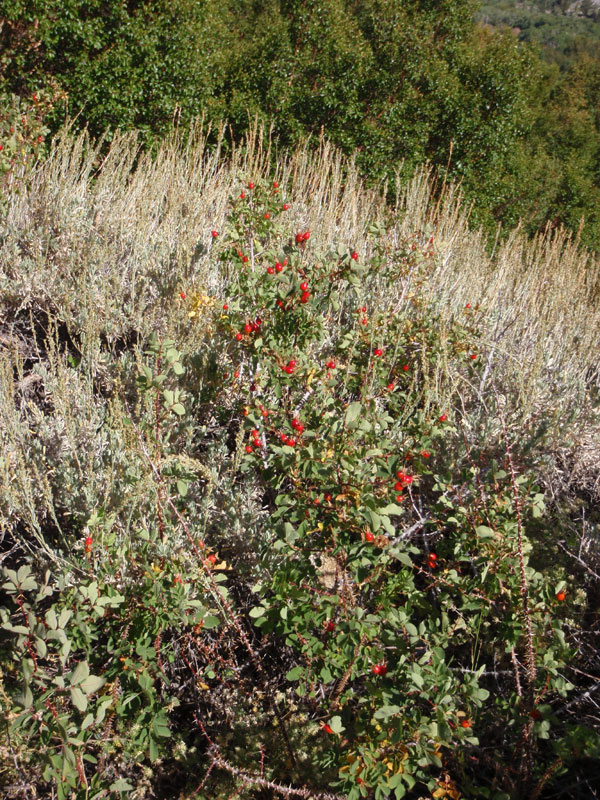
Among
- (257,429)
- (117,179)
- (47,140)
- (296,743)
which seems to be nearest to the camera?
(296,743)

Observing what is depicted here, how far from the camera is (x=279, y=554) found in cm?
180

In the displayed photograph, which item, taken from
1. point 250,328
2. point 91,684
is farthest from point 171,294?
point 91,684

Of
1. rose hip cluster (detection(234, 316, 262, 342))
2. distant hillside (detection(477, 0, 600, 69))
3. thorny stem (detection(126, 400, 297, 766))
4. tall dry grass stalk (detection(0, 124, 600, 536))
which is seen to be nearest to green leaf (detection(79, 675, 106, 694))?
thorny stem (detection(126, 400, 297, 766))

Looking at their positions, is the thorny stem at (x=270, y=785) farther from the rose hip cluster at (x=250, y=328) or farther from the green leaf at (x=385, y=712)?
the rose hip cluster at (x=250, y=328)

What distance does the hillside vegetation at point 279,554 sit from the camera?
140 cm

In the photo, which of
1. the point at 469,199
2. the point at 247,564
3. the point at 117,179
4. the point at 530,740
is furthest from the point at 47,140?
the point at 530,740

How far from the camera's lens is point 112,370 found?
2592 mm

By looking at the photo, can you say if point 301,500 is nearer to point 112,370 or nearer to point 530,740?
point 530,740

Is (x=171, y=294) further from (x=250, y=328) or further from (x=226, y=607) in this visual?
(x=226, y=607)

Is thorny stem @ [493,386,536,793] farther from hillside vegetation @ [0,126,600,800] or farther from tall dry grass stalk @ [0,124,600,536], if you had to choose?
tall dry grass stalk @ [0,124,600,536]

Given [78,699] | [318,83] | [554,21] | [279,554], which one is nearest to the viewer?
[78,699]

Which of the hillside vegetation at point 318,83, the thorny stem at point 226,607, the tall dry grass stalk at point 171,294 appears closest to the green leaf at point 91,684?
the thorny stem at point 226,607

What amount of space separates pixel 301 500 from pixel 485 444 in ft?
3.89

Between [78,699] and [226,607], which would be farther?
[226,607]
